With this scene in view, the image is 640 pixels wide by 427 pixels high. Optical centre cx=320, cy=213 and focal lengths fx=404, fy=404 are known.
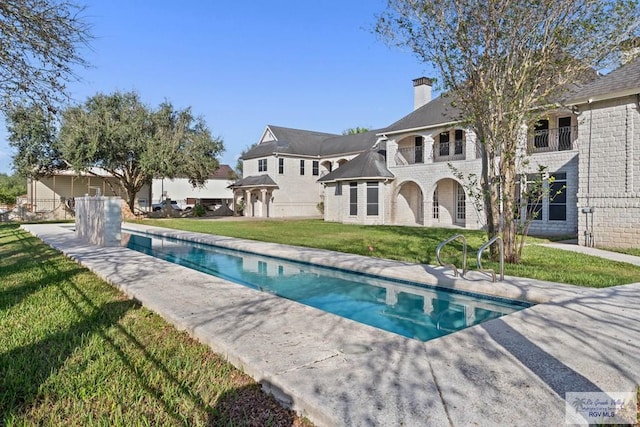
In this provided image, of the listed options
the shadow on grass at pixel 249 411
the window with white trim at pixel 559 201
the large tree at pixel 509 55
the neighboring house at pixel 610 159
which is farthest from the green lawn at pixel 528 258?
the shadow on grass at pixel 249 411

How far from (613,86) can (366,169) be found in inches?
550

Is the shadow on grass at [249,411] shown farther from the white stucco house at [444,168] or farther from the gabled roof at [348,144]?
the gabled roof at [348,144]

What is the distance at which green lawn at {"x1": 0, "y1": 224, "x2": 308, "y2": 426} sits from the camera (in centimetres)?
283

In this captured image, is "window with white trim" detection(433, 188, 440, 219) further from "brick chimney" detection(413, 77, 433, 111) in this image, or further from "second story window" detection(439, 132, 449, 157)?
"brick chimney" detection(413, 77, 433, 111)

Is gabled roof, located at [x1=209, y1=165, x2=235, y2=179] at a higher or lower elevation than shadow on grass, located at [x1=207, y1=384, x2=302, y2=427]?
higher

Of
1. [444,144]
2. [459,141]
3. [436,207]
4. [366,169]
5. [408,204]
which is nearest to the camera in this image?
[459,141]

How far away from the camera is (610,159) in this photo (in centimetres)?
1280

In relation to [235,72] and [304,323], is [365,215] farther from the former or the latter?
[304,323]

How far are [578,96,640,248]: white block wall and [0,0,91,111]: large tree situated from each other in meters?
14.6

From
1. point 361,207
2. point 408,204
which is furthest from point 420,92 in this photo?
point 361,207

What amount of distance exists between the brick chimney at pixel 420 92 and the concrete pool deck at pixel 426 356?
22.0m

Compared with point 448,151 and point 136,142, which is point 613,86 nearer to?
point 448,151

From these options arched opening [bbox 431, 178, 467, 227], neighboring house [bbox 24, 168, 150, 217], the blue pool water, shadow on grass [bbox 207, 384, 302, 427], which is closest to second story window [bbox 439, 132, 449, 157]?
arched opening [bbox 431, 178, 467, 227]

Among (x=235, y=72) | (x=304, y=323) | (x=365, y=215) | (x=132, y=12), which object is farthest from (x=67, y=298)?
(x=365, y=215)
